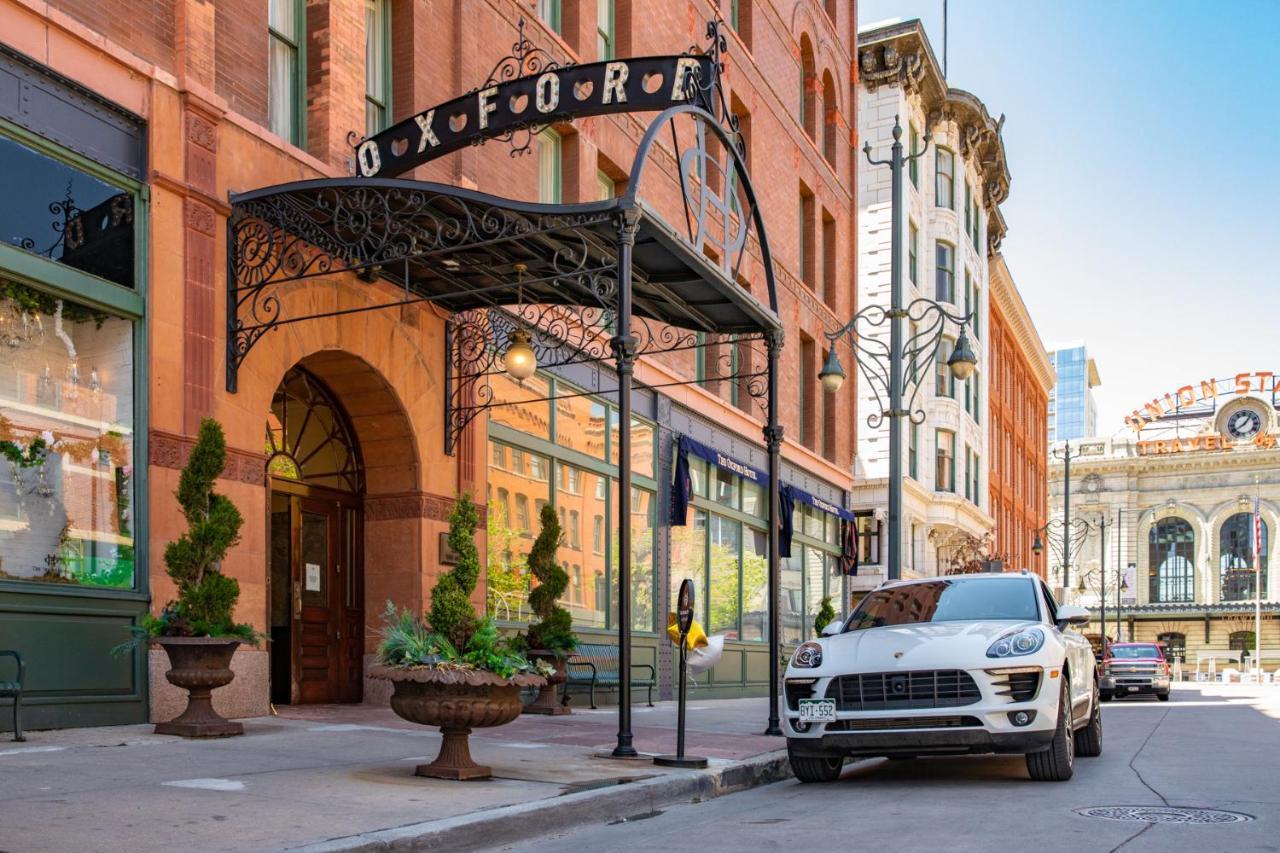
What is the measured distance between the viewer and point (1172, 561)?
10156cm

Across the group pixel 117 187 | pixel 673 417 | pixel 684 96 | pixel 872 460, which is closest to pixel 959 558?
pixel 872 460

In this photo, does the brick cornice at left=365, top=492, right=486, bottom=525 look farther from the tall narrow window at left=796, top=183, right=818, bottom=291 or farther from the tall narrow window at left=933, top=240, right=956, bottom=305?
the tall narrow window at left=933, top=240, right=956, bottom=305

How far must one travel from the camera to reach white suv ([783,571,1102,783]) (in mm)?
10344

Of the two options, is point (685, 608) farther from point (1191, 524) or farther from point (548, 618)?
point (1191, 524)

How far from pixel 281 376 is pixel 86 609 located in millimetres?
3402

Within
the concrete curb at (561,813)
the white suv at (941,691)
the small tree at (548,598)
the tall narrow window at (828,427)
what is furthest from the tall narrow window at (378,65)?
the tall narrow window at (828,427)

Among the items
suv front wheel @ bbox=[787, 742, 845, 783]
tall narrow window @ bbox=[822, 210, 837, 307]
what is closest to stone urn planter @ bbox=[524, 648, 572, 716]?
suv front wheel @ bbox=[787, 742, 845, 783]

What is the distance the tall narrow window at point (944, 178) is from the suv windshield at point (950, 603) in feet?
114

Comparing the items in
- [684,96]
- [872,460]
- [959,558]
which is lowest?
[959,558]

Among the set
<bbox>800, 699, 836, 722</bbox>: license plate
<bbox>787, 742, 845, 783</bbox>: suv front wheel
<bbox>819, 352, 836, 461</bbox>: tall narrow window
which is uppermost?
<bbox>819, 352, 836, 461</bbox>: tall narrow window

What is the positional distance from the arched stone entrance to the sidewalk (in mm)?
2089

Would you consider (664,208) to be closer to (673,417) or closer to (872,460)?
(673,417)

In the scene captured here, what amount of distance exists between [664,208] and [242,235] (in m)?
11.3

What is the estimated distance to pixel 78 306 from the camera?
11609 millimetres
